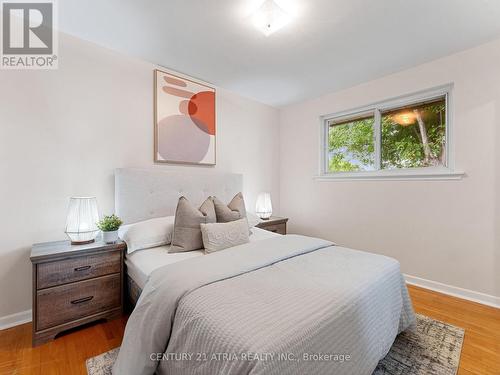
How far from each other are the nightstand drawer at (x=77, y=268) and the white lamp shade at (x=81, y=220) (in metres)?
0.19

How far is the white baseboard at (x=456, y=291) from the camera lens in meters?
2.14

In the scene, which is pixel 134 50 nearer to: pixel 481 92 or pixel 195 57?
pixel 195 57

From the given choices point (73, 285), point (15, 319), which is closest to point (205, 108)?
point (73, 285)

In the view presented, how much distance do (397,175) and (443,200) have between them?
0.49 m

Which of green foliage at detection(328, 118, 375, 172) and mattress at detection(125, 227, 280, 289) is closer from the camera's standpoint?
mattress at detection(125, 227, 280, 289)

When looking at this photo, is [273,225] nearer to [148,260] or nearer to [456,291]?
[148,260]

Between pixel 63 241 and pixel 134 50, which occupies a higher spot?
pixel 134 50

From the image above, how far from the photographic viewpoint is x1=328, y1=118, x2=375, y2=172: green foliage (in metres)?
3.04

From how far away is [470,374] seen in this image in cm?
138

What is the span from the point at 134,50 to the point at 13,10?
845 millimetres

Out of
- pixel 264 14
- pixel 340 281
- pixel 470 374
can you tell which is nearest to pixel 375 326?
pixel 340 281

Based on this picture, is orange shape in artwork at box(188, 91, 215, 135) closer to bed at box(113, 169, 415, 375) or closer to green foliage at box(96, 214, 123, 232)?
green foliage at box(96, 214, 123, 232)

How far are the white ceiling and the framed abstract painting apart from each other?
19 centimetres

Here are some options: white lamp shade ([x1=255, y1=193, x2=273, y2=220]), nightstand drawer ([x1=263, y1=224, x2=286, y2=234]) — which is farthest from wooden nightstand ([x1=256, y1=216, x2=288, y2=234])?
white lamp shade ([x1=255, y1=193, x2=273, y2=220])
